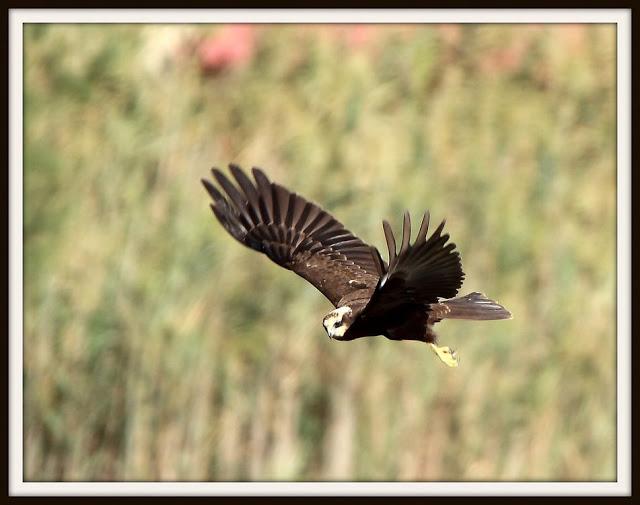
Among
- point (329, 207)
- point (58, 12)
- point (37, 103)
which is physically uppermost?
point (58, 12)


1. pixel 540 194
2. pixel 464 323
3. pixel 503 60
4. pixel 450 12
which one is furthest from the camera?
pixel 503 60

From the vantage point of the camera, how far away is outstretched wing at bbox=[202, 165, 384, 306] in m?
5.04

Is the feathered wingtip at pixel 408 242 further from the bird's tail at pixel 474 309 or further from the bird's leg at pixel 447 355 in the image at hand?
the bird's tail at pixel 474 309

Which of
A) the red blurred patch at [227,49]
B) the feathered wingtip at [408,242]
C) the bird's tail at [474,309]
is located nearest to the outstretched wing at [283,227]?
the bird's tail at [474,309]

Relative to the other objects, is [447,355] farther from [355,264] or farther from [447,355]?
[355,264]

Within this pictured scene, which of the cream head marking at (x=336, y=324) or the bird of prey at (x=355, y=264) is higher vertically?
the bird of prey at (x=355, y=264)

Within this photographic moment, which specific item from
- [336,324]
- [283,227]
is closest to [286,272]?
[283,227]

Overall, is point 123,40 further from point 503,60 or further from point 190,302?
point 503,60

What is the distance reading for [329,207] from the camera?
22.2 feet

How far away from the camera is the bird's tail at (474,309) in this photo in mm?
4375

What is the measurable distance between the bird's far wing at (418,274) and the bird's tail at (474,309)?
1.45ft

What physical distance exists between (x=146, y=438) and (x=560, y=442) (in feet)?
7.49

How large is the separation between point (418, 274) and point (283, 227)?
1404mm

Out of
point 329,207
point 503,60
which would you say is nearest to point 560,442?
point 329,207
